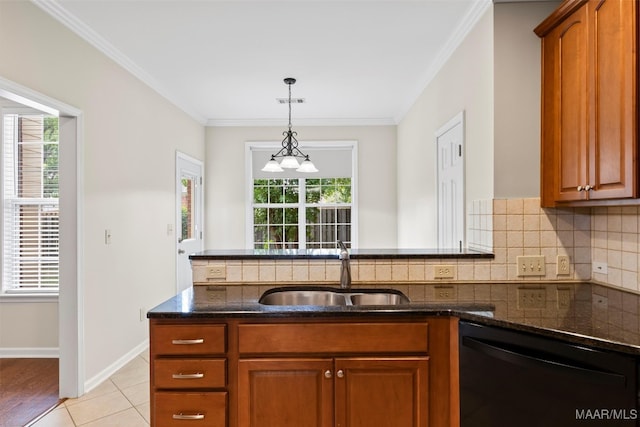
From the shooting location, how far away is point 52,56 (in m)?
2.44

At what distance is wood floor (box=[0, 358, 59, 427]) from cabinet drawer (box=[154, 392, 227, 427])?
4.59 ft

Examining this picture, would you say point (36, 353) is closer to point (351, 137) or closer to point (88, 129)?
point (88, 129)

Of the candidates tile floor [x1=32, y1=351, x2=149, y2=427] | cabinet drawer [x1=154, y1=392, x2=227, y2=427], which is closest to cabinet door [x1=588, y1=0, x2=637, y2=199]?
cabinet drawer [x1=154, y1=392, x2=227, y2=427]

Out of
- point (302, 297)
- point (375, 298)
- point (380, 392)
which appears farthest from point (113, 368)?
point (380, 392)

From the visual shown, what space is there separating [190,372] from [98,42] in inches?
98.8

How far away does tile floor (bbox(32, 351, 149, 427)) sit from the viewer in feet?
7.83

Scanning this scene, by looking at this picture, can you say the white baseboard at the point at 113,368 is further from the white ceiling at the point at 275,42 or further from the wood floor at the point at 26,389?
the white ceiling at the point at 275,42

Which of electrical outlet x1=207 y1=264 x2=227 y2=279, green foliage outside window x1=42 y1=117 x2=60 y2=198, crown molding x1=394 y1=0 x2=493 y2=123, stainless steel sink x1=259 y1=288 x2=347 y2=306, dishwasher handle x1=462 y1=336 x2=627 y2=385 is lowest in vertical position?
dishwasher handle x1=462 y1=336 x2=627 y2=385

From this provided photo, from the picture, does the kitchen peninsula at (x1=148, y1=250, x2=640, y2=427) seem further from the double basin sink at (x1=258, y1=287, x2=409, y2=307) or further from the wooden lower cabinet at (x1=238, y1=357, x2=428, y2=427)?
the double basin sink at (x1=258, y1=287, x2=409, y2=307)

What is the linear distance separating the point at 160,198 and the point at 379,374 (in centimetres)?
311

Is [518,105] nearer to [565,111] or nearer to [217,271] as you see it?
[565,111]

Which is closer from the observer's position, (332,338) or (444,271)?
(332,338)

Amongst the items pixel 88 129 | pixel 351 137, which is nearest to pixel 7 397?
pixel 88 129

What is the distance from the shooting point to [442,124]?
3180 millimetres
